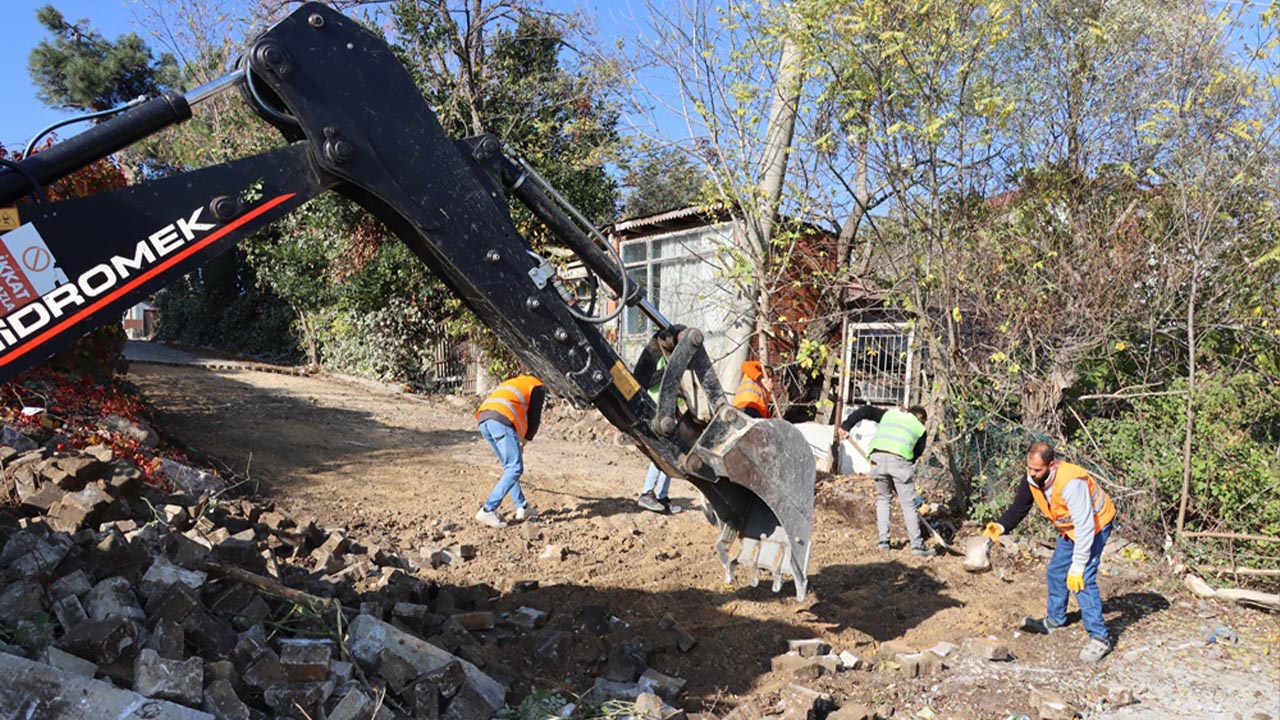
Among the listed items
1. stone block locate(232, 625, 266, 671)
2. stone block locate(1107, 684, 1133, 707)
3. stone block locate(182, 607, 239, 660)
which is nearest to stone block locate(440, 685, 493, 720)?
stone block locate(232, 625, 266, 671)

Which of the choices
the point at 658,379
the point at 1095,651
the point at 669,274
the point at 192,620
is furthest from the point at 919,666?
the point at 669,274

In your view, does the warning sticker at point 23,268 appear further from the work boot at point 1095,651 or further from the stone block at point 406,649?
the work boot at point 1095,651

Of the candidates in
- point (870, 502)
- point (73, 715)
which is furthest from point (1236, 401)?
point (73, 715)

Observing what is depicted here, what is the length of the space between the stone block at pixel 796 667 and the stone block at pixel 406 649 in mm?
1640

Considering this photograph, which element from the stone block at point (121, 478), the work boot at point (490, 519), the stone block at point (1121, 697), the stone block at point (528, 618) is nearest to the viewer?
the stone block at point (1121, 697)

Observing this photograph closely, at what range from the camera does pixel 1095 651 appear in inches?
219

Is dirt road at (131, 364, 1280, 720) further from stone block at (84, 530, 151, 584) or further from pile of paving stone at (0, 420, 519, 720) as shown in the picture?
stone block at (84, 530, 151, 584)

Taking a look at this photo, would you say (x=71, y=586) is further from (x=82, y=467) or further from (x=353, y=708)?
(x=82, y=467)

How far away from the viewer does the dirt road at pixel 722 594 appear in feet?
16.1

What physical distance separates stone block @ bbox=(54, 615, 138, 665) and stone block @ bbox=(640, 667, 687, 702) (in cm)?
240

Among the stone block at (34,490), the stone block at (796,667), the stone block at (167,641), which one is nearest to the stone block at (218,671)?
the stone block at (167,641)

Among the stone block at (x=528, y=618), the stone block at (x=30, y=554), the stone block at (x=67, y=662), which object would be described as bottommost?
the stone block at (x=528, y=618)

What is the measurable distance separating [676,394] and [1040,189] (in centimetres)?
642

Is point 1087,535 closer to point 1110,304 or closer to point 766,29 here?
point 1110,304
